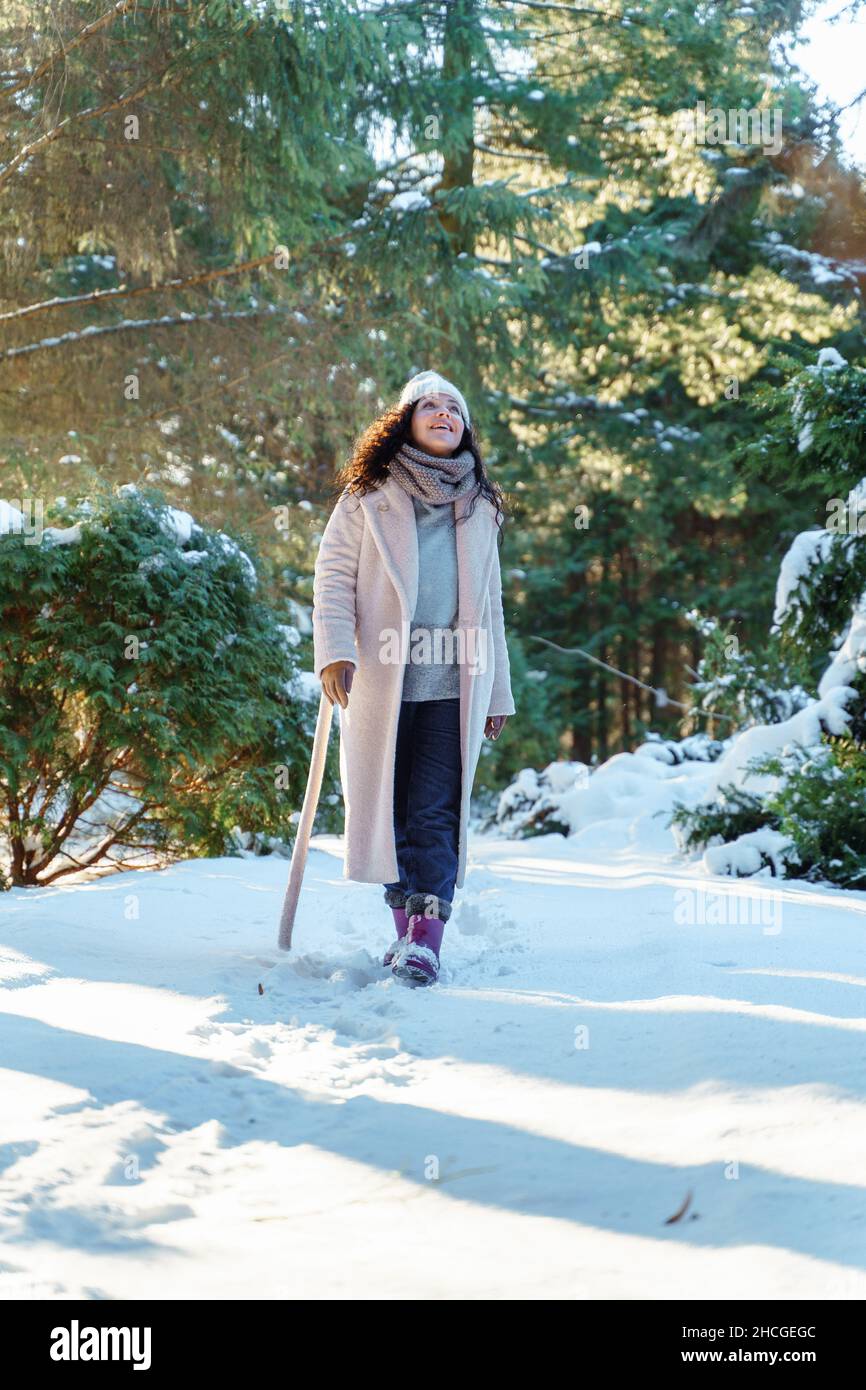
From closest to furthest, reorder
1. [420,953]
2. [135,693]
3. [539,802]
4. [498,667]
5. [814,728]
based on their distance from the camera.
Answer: [420,953] < [498,667] < [135,693] < [814,728] < [539,802]

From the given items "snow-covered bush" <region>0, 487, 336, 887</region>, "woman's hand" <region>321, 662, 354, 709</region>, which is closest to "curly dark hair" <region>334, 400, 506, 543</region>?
"woman's hand" <region>321, 662, 354, 709</region>

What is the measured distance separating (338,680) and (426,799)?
0.50 m

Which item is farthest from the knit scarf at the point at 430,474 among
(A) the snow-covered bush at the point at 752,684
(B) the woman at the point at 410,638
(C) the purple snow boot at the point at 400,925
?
(A) the snow-covered bush at the point at 752,684

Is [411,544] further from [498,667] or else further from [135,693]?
[135,693]

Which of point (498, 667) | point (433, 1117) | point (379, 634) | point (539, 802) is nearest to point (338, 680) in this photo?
point (379, 634)

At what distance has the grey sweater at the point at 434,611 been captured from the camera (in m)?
4.40

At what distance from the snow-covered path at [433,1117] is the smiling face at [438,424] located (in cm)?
173

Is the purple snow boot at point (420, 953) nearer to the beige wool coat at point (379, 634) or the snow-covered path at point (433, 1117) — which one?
the snow-covered path at point (433, 1117)

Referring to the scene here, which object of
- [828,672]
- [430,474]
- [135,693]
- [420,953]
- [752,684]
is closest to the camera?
[420,953]

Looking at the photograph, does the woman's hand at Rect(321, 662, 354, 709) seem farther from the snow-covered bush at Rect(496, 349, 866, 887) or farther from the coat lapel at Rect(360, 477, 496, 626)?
the snow-covered bush at Rect(496, 349, 866, 887)

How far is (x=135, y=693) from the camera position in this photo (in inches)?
244

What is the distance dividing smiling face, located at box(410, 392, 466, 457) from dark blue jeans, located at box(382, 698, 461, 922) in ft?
2.81

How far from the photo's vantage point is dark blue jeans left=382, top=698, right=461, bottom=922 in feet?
14.1

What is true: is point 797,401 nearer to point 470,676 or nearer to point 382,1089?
point 470,676
